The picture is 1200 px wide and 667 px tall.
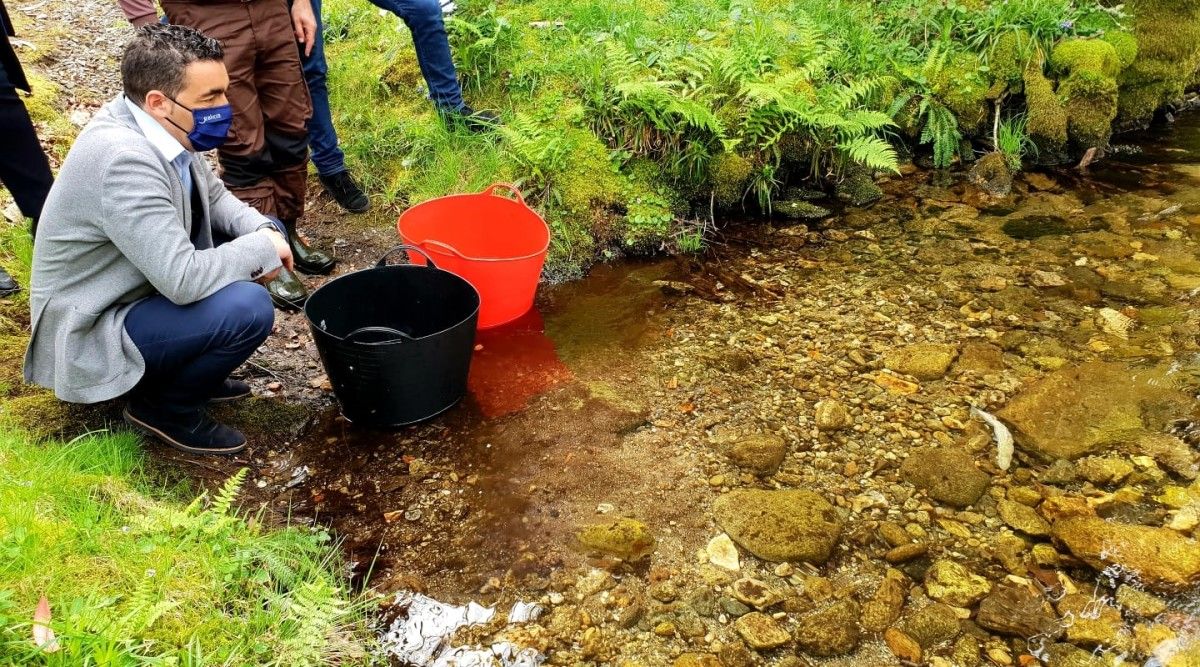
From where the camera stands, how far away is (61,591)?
195 centimetres

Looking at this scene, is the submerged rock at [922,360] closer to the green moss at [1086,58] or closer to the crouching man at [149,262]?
the crouching man at [149,262]

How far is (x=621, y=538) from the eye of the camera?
2721 mm

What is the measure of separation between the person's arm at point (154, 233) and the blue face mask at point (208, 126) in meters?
0.19

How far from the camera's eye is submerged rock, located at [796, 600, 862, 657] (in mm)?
2369

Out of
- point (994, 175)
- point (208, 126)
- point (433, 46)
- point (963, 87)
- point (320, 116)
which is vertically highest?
point (208, 126)

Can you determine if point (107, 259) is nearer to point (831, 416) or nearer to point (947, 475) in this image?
point (831, 416)

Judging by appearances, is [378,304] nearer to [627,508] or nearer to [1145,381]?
[627,508]

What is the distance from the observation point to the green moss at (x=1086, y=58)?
5391mm

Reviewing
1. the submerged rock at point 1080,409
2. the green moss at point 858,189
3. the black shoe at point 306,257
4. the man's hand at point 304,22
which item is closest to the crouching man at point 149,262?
the black shoe at point 306,257

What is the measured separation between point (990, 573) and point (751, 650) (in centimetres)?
97

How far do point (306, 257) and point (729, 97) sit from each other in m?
2.79

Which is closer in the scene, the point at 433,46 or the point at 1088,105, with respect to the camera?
the point at 433,46

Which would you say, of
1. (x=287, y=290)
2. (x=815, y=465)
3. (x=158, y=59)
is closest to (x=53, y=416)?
(x=287, y=290)

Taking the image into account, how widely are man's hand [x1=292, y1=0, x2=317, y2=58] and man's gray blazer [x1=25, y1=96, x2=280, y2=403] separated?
1.55 meters
